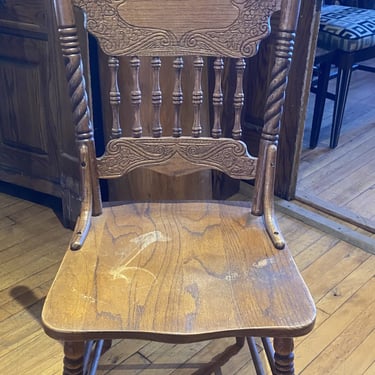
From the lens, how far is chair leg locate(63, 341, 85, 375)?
80 cm

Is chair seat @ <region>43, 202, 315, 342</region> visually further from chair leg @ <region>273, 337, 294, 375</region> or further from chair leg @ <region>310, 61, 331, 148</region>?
chair leg @ <region>310, 61, 331, 148</region>

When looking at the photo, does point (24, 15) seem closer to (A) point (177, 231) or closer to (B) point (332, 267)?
(A) point (177, 231)

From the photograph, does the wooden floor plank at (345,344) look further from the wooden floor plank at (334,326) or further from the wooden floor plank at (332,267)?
the wooden floor plank at (332,267)

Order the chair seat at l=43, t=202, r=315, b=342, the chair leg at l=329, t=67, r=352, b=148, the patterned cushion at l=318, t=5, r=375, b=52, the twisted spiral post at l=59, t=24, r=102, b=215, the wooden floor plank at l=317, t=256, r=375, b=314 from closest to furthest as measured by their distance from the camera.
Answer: the chair seat at l=43, t=202, r=315, b=342, the twisted spiral post at l=59, t=24, r=102, b=215, the wooden floor plank at l=317, t=256, r=375, b=314, the patterned cushion at l=318, t=5, r=375, b=52, the chair leg at l=329, t=67, r=352, b=148

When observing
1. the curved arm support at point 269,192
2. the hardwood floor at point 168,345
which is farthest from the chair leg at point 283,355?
the hardwood floor at point 168,345

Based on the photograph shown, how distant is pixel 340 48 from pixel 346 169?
0.51 m

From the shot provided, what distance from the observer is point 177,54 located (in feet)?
3.21

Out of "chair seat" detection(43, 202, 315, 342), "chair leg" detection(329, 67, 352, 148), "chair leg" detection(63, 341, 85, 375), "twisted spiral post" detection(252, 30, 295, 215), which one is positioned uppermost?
"twisted spiral post" detection(252, 30, 295, 215)

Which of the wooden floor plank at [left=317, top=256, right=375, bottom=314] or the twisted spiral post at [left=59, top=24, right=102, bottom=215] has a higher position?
the twisted spiral post at [left=59, top=24, right=102, bottom=215]

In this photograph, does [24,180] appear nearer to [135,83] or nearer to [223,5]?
[135,83]

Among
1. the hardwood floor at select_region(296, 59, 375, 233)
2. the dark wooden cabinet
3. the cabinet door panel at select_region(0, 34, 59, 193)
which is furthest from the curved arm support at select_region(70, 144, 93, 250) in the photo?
the hardwood floor at select_region(296, 59, 375, 233)

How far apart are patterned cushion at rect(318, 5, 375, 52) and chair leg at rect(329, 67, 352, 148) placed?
11 centimetres

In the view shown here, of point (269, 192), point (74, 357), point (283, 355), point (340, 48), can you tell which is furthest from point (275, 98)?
point (340, 48)

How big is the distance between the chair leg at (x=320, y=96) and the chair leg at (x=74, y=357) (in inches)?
68.7
